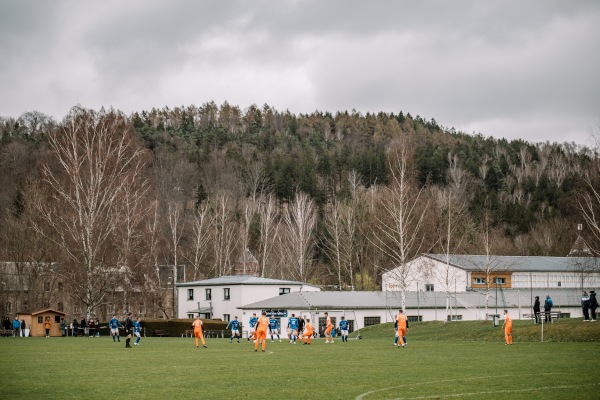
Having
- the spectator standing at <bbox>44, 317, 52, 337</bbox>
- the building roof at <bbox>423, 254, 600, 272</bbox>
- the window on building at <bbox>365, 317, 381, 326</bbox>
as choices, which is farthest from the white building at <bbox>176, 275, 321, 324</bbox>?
the spectator standing at <bbox>44, 317, 52, 337</bbox>

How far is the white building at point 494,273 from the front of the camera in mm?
85750

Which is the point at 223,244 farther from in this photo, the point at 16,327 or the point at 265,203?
the point at 16,327

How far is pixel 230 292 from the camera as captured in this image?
271ft

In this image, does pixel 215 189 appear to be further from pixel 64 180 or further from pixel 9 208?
pixel 64 180

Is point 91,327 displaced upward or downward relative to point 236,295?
downward

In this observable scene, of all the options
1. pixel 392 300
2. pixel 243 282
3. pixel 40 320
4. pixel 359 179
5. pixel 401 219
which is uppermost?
pixel 359 179

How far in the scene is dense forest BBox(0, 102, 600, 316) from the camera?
7325cm

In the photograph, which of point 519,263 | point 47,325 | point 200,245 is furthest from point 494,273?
point 47,325

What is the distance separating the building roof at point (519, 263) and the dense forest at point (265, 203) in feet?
8.94

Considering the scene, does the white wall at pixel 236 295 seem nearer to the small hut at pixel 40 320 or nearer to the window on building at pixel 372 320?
the window on building at pixel 372 320

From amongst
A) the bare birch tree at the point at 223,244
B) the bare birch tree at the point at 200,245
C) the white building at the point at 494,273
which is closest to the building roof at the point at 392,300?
the white building at the point at 494,273

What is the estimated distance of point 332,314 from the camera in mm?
73375

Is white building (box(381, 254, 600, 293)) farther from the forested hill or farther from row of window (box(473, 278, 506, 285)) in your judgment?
the forested hill

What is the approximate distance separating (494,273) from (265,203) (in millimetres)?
54657
